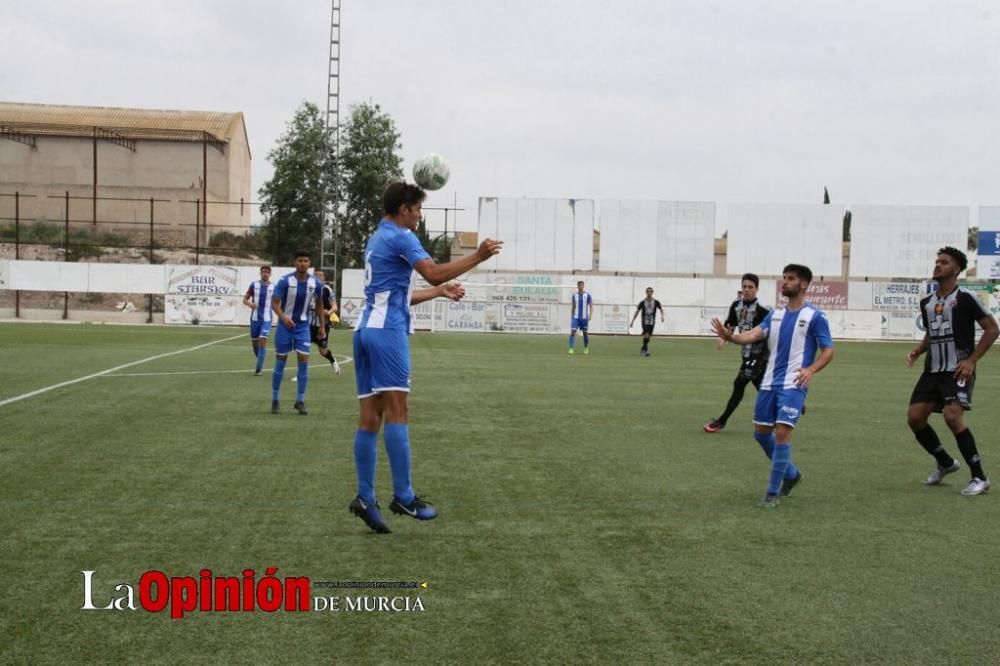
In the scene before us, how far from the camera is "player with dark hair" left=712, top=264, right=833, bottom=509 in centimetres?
787

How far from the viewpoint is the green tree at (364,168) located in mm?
63969

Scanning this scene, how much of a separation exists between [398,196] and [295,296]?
22.8 ft

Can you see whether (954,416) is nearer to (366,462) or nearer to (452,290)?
(452,290)

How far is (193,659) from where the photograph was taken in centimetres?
420

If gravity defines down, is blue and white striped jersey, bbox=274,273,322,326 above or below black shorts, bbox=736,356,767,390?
above

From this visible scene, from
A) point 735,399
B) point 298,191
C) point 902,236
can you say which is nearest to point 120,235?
point 298,191

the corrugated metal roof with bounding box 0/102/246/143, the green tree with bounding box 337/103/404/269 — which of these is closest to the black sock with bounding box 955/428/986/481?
the green tree with bounding box 337/103/404/269

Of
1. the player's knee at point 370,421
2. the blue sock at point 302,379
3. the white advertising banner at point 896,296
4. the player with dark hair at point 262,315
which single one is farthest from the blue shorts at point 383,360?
the white advertising banner at point 896,296

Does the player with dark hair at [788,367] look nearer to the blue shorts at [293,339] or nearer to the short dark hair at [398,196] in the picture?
the short dark hair at [398,196]

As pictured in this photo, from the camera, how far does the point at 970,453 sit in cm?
880

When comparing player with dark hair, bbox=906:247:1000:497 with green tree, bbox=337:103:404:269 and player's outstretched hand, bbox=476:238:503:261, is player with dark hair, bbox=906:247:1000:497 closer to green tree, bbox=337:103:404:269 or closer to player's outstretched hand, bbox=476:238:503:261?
player's outstretched hand, bbox=476:238:503:261

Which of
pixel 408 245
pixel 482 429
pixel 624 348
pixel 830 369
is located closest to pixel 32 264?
pixel 624 348

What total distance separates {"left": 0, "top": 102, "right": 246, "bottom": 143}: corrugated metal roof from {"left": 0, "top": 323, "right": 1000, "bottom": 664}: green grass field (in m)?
58.9

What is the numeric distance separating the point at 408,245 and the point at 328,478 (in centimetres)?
268
